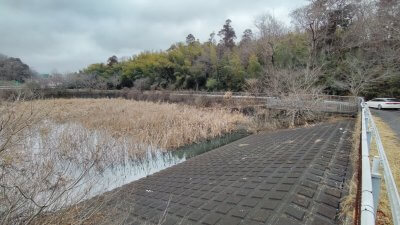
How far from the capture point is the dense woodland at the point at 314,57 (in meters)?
24.0

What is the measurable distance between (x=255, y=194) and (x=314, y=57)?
93.2 feet

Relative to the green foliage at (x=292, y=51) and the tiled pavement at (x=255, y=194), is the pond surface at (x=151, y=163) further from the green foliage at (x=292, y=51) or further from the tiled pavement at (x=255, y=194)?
the green foliage at (x=292, y=51)

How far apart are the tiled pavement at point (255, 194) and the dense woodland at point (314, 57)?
528 inches

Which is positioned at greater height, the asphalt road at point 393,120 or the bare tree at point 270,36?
the bare tree at point 270,36

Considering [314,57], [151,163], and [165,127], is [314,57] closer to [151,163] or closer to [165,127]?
[165,127]

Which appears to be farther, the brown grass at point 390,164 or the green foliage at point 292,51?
the green foliage at point 292,51

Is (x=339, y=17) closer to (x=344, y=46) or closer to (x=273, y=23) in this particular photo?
(x=344, y=46)

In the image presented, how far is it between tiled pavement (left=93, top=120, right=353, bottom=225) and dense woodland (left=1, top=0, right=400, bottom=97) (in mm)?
13419

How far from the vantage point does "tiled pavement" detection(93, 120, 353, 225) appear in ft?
12.0

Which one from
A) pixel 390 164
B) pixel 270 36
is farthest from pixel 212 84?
pixel 390 164

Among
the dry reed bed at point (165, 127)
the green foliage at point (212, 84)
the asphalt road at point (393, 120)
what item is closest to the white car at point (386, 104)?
the asphalt road at point (393, 120)

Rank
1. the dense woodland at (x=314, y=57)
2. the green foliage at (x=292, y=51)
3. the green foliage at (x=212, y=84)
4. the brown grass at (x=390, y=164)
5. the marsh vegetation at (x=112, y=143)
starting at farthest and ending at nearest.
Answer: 1. the green foliage at (x=212, y=84)
2. the green foliage at (x=292, y=51)
3. the dense woodland at (x=314, y=57)
4. the marsh vegetation at (x=112, y=143)
5. the brown grass at (x=390, y=164)

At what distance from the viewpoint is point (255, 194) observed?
14.8 feet

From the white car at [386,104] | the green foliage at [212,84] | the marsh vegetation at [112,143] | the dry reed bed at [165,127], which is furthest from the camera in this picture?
the green foliage at [212,84]
